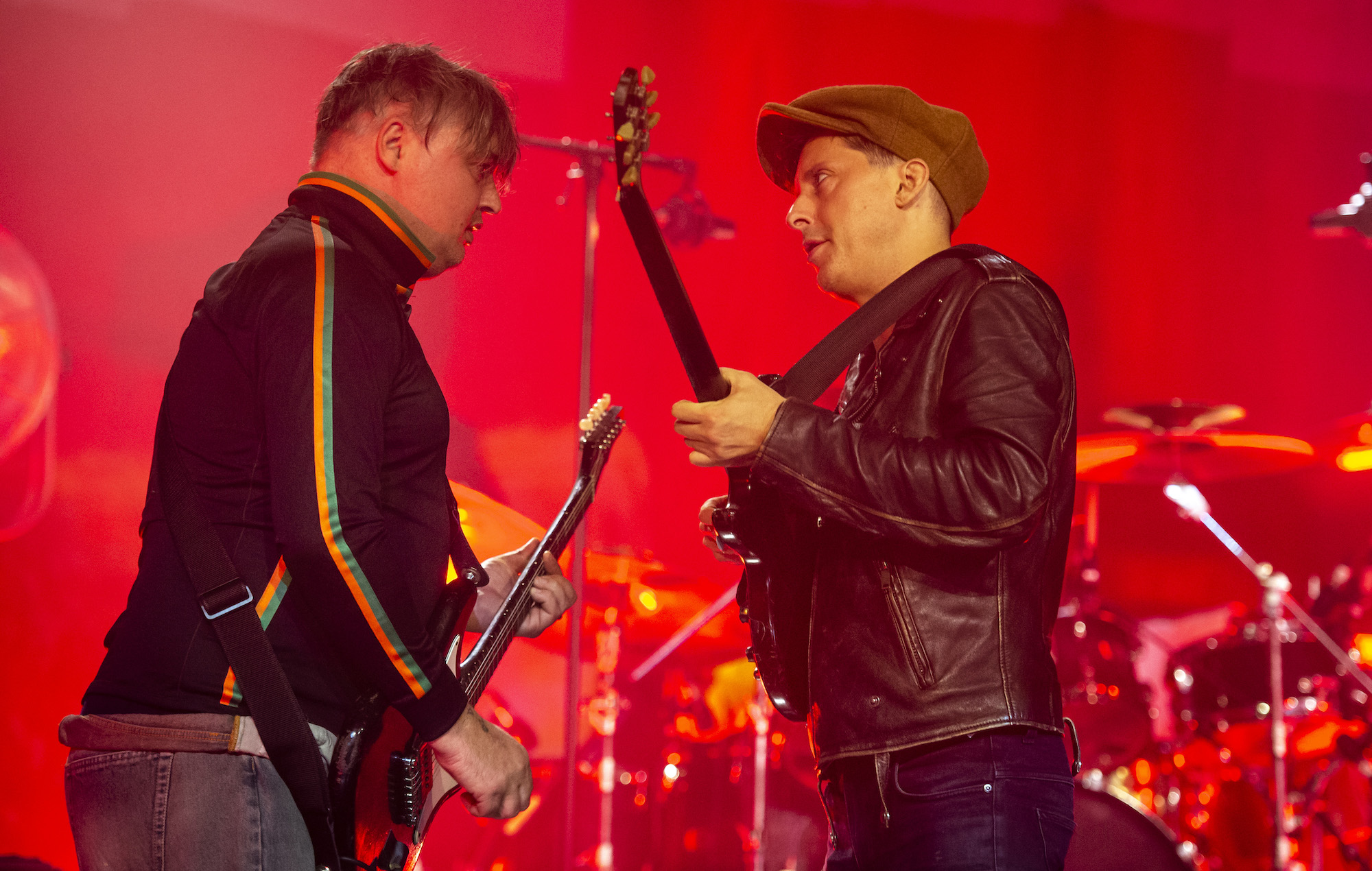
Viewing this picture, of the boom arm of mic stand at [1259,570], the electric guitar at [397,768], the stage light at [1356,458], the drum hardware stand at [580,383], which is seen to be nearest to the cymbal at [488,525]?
the drum hardware stand at [580,383]

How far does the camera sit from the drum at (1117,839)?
3111mm

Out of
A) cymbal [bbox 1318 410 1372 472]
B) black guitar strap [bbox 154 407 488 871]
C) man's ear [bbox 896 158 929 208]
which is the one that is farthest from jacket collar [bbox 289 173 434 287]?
cymbal [bbox 1318 410 1372 472]

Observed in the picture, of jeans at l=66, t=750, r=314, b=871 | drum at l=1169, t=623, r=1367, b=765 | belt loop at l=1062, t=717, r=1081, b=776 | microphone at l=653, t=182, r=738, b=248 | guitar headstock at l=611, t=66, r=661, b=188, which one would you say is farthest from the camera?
drum at l=1169, t=623, r=1367, b=765

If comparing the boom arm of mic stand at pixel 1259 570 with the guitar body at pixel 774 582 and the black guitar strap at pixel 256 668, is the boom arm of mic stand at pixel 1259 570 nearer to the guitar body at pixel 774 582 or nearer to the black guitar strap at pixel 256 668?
the guitar body at pixel 774 582

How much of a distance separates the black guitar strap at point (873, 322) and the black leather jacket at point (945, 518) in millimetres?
68

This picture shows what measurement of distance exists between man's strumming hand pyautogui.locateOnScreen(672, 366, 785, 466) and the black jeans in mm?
522

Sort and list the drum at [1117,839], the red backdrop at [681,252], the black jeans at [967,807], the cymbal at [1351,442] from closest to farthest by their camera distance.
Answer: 1. the black jeans at [967,807]
2. the drum at [1117,839]
3. the red backdrop at [681,252]
4. the cymbal at [1351,442]

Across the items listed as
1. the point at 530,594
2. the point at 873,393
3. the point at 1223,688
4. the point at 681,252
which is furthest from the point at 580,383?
the point at 1223,688

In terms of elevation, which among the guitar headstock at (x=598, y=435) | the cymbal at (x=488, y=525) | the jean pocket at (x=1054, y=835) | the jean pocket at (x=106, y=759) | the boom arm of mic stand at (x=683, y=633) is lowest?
the boom arm of mic stand at (x=683, y=633)

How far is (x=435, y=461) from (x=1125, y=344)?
502 centimetres

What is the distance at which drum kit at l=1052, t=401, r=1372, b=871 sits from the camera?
4.53 m

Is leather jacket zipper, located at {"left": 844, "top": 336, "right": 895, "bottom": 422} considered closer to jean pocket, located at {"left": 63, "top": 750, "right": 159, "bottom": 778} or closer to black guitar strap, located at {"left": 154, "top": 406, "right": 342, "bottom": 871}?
black guitar strap, located at {"left": 154, "top": 406, "right": 342, "bottom": 871}

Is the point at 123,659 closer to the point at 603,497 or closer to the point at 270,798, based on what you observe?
the point at 270,798

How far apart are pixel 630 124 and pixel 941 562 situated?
846 mm
